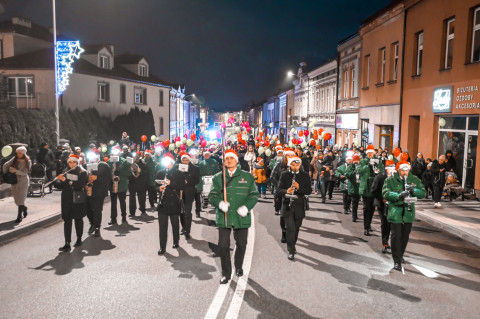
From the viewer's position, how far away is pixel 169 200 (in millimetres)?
8328

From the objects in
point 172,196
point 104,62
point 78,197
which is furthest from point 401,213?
point 104,62

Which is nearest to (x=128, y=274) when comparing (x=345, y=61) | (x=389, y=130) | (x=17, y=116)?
(x=17, y=116)

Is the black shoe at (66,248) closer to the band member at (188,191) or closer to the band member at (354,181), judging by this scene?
the band member at (188,191)

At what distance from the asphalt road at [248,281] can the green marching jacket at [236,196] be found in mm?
878

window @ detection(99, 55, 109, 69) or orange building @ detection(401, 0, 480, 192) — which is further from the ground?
window @ detection(99, 55, 109, 69)

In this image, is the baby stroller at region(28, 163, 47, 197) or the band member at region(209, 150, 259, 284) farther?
the baby stroller at region(28, 163, 47, 197)

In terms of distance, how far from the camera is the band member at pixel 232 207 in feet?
21.5

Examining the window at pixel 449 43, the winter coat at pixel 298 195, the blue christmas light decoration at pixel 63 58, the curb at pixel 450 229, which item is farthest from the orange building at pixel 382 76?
the blue christmas light decoration at pixel 63 58

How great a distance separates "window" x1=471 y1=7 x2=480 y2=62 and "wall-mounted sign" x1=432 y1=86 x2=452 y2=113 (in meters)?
1.46

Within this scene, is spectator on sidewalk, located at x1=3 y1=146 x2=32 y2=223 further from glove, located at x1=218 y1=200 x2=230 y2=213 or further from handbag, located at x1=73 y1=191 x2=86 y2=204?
glove, located at x1=218 y1=200 x2=230 y2=213

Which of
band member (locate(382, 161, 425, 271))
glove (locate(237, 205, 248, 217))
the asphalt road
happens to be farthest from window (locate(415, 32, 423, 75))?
glove (locate(237, 205, 248, 217))

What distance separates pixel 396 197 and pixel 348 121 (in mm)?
22587

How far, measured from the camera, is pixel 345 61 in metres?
31.0

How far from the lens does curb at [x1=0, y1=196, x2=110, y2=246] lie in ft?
29.6
